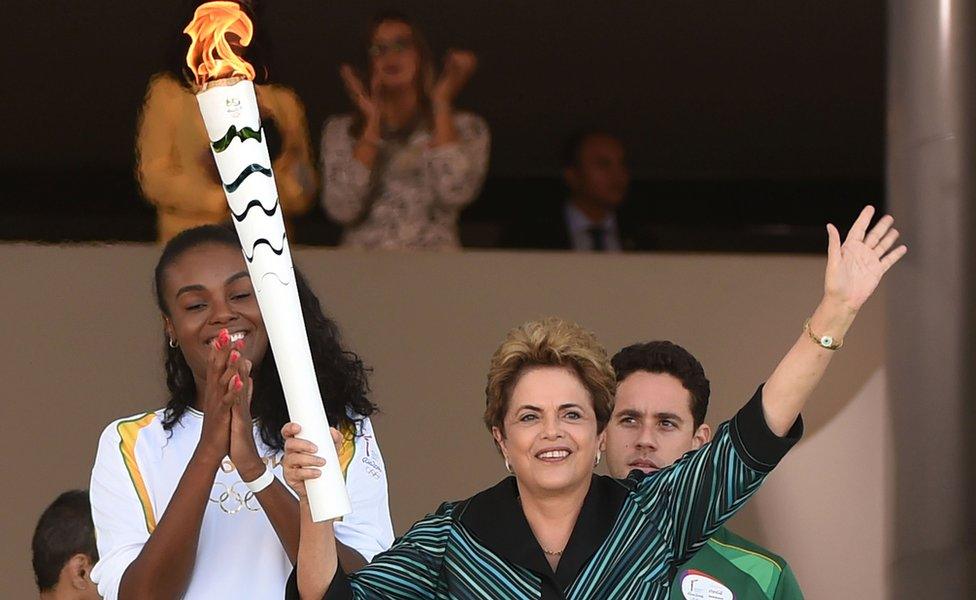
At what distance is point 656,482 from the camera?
249cm

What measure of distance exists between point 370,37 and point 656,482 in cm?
225

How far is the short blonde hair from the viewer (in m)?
2.54

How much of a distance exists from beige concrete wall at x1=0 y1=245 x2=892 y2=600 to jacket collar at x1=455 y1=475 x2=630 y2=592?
1.86 metres

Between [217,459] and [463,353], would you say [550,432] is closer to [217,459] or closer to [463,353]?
[217,459]

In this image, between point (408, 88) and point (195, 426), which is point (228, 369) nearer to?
point (195, 426)

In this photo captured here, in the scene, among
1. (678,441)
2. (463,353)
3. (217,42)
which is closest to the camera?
(217,42)

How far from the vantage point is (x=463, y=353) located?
14.7 feet

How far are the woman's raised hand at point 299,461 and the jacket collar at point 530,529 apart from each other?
0.74ft

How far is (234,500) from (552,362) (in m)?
0.65

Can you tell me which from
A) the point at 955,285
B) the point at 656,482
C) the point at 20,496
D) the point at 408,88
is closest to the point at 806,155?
the point at 955,285

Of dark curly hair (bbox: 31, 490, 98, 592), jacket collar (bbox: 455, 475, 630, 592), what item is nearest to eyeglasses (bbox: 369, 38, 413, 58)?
dark curly hair (bbox: 31, 490, 98, 592)

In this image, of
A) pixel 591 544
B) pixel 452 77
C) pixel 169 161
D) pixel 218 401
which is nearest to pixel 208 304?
pixel 218 401

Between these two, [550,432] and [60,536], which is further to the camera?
[60,536]

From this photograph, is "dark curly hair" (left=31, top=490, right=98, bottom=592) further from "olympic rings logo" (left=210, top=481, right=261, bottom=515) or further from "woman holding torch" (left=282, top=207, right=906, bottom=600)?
"woman holding torch" (left=282, top=207, right=906, bottom=600)
